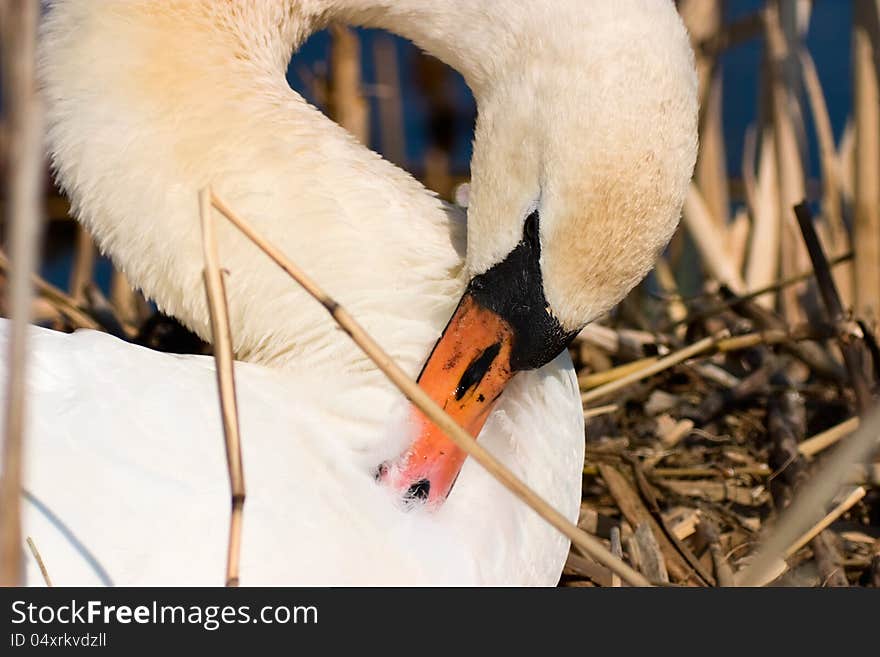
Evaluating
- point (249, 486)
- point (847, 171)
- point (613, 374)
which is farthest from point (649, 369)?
point (847, 171)

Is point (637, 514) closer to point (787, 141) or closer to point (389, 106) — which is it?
point (787, 141)

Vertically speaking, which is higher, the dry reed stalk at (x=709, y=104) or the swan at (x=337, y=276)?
the dry reed stalk at (x=709, y=104)

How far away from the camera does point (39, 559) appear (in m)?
1.60

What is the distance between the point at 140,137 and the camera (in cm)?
219

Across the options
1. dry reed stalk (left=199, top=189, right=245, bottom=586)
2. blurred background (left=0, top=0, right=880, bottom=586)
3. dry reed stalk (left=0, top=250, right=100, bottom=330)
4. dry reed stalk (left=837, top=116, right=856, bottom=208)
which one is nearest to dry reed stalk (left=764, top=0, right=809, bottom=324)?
blurred background (left=0, top=0, right=880, bottom=586)

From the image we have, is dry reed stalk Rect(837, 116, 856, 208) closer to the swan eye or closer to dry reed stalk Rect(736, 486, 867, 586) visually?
dry reed stalk Rect(736, 486, 867, 586)

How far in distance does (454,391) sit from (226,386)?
53cm

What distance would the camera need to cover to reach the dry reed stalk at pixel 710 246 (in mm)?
3648

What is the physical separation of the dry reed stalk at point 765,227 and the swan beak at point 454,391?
1995 mm

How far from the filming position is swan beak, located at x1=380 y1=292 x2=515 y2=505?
6.16ft

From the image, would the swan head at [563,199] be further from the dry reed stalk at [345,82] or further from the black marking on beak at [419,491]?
the dry reed stalk at [345,82]

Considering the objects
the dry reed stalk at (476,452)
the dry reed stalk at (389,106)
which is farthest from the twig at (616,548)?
the dry reed stalk at (389,106)

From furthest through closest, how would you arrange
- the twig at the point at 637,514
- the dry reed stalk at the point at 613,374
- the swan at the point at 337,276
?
the dry reed stalk at the point at 613,374 < the twig at the point at 637,514 < the swan at the point at 337,276

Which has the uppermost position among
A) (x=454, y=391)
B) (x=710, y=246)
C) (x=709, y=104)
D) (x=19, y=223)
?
(x=709, y=104)
